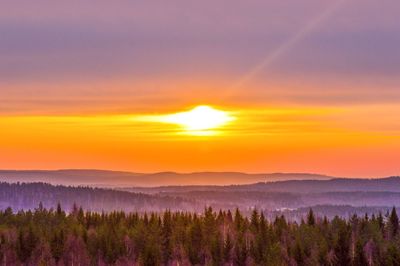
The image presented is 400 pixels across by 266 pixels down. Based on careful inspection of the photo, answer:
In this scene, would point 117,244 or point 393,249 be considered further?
point 117,244

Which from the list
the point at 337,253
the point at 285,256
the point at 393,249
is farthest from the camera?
the point at 285,256

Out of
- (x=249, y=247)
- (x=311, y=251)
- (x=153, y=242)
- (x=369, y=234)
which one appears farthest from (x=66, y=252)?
(x=369, y=234)

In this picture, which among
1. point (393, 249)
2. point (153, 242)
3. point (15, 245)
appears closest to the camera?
point (393, 249)

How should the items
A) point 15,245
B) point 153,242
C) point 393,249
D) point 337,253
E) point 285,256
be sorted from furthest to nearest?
point 153,242 < point 15,245 < point 285,256 < point 337,253 < point 393,249

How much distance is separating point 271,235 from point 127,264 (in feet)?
123

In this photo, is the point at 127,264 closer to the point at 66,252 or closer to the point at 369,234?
the point at 66,252

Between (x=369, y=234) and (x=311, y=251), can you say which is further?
(x=369, y=234)

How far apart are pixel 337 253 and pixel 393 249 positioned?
17.7 metres

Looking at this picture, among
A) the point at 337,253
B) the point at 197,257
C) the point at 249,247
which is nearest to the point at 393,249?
the point at 337,253

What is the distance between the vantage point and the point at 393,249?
133m

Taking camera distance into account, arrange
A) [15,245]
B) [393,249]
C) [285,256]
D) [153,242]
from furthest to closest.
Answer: [153,242] → [15,245] → [285,256] → [393,249]

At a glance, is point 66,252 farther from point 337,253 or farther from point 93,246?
point 337,253

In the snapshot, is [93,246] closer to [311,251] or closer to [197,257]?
[197,257]

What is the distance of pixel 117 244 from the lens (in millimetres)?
194000
